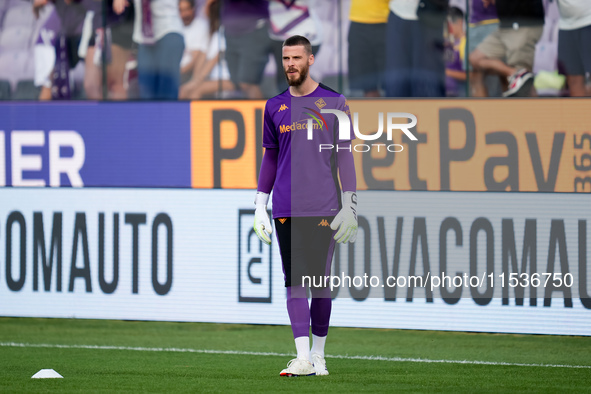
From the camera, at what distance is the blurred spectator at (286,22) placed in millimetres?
10656

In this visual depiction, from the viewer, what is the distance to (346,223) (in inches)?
259

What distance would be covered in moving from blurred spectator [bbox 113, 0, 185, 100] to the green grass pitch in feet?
7.58

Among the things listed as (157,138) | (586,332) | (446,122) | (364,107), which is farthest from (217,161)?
(586,332)

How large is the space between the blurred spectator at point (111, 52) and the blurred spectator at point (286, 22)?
149 centimetres

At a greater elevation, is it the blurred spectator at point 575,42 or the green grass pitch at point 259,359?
the blurred spectator at point 575,42

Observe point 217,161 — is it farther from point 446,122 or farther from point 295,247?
point 295,247

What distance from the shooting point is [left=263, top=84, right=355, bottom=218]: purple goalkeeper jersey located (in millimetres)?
6570

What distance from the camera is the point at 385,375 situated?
22.9 feet

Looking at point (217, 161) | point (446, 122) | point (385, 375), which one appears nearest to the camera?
point (385, 375)

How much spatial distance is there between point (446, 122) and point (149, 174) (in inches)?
116

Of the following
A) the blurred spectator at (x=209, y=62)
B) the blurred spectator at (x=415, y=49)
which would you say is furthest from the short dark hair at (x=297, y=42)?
the blurred spectator at (x=209, y=62)

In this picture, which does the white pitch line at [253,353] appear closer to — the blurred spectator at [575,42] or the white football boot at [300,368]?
the white football boot at [300,368]

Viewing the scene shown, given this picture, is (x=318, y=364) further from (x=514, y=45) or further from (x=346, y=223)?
(x=514, y=45)

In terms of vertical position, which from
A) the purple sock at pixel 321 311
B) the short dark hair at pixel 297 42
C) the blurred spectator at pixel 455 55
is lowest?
the purple sock at pixel 321 311
